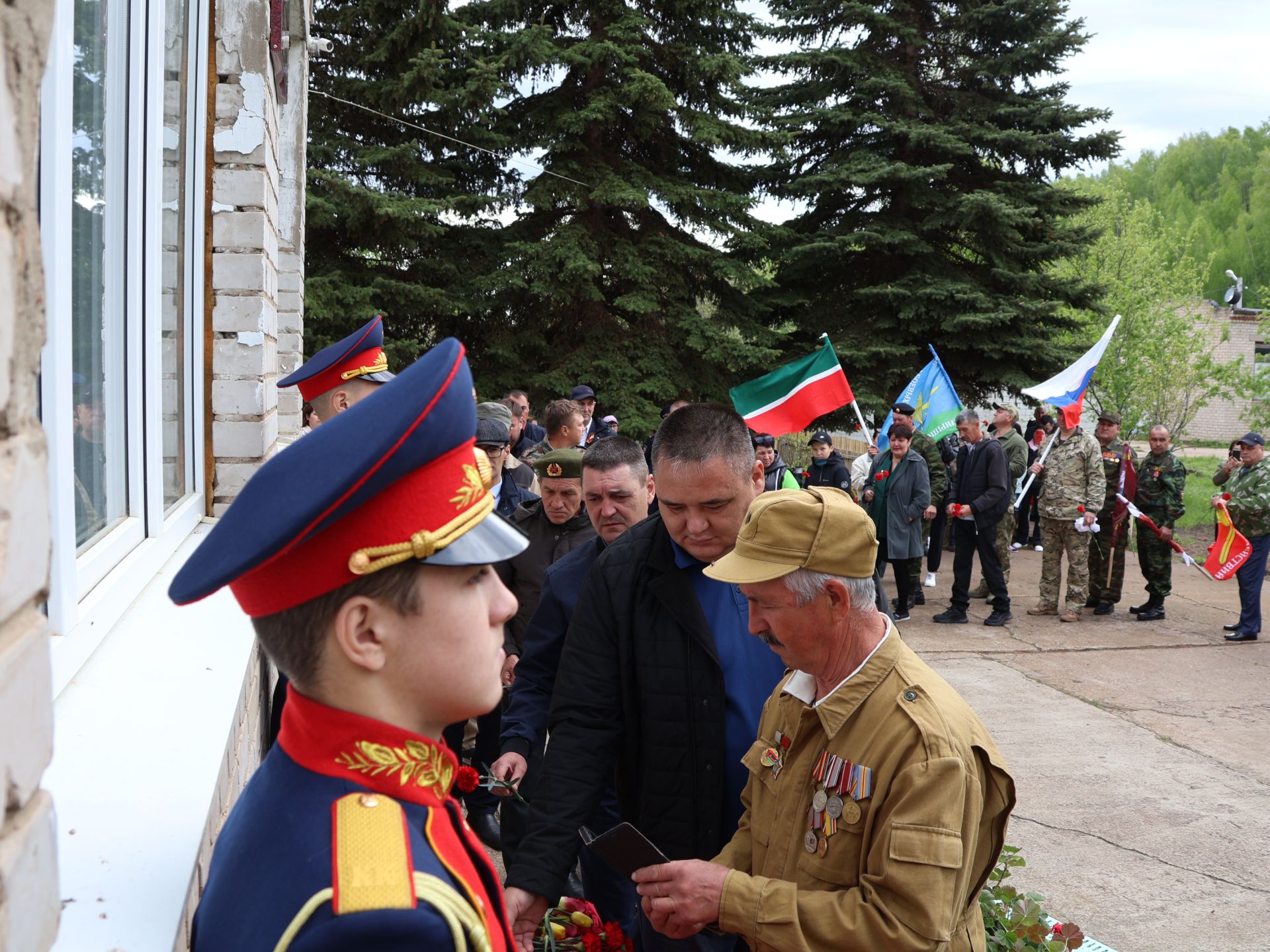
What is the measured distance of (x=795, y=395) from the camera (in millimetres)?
11398

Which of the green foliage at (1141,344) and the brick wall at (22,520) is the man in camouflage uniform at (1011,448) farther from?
the brick wall at (22,520)

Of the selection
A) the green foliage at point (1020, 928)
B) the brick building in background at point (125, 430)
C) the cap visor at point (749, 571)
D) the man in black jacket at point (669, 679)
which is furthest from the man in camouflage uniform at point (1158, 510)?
the cap visor at point (749, 571)

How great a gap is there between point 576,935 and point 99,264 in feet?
6.55

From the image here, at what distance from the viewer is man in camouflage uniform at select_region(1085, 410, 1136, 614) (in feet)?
37.8

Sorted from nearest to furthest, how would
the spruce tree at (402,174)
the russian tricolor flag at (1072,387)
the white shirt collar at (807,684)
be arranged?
the white shirt collar at (807,684) < the russian tricolor flag at (1072,387) < the spruce tree at (402,174)

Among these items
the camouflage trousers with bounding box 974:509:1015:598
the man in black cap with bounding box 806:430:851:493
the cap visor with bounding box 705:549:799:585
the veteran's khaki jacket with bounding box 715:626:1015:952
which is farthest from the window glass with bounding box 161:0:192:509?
the camouflage trousers with bounding box 974:509:1015:598

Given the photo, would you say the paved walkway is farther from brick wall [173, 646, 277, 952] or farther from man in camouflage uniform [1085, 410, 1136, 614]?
brick wall [173, 646, 277, 952]

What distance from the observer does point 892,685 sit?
86.4 inches

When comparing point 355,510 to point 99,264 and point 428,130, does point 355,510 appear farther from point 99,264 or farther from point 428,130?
point 428,130

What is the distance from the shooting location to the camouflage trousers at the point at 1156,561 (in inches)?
439

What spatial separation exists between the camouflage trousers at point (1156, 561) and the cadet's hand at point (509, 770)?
32.0 feet

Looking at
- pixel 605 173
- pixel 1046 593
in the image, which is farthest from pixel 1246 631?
pixel 605 173

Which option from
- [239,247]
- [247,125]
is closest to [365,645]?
[239,247]

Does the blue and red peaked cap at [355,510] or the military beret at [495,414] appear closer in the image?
the blue and red peaked cap at [355,510]
